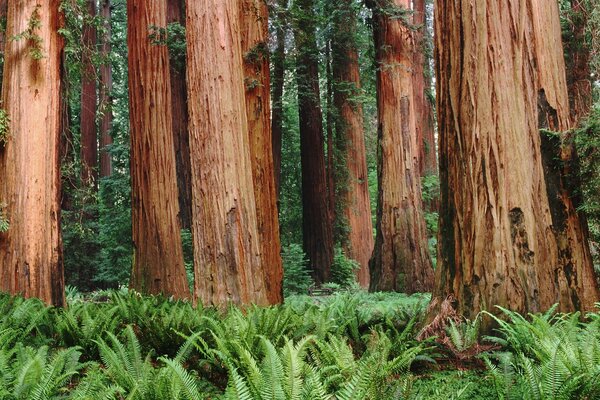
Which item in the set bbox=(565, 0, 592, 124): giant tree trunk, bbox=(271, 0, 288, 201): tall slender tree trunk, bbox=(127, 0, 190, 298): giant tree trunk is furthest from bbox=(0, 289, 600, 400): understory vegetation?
bbox=(271, 0, 288, 201): tall slender tree trunk

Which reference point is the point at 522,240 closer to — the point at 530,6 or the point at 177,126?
the point at 530,6

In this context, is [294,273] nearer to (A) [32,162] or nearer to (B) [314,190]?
(B) [314,190]

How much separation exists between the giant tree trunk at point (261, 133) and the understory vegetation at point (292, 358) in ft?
8.65

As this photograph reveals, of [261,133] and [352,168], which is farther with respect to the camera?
[352,168]

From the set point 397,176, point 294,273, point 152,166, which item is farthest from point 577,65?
point 294,273

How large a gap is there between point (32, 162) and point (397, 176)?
7.58 metres

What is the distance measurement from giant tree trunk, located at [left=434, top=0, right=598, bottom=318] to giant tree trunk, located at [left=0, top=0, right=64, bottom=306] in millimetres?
5305

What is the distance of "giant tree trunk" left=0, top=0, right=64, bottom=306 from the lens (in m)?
7.99

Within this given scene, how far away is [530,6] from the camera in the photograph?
5602mm

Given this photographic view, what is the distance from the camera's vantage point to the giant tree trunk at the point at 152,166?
416 inches

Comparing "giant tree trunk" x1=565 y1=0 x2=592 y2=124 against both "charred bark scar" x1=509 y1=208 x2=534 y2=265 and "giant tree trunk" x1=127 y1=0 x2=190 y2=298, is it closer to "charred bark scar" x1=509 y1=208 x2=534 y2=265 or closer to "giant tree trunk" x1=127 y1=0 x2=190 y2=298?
"charred bark scar" x1=509 y1=208 x2=534 y2=265

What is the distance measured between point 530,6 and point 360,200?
14465 mm

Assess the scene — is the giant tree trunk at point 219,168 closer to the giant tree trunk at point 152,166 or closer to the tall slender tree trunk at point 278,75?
the giant tree trunk at point 152,166

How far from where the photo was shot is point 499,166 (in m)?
5.27
